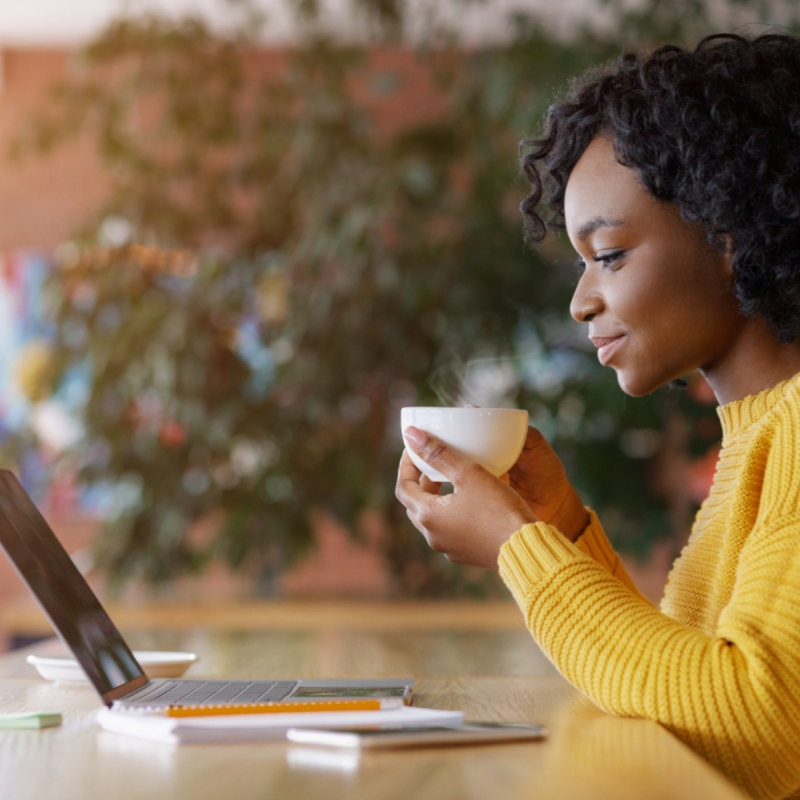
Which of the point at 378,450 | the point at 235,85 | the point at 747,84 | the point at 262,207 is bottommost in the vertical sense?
the point at 378,450

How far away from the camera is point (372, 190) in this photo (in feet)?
8.42

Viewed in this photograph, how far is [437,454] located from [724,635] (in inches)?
9.5

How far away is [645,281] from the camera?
0.90 meters

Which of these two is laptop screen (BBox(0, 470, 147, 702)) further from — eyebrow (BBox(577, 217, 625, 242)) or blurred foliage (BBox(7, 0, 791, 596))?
blurred foliage (BBox(7, 0, 791, 596))

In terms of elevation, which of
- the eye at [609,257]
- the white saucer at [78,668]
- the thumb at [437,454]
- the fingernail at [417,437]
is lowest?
the white saucer at [78,668]

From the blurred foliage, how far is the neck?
1.49 m

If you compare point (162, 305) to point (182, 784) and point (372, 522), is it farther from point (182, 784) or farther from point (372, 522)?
point (182, 784)

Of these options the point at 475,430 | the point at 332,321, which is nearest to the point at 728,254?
the point at 475,430

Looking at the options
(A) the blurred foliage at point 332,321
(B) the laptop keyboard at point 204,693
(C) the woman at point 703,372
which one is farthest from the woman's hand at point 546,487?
(A) the blurred foliage at point 332,321

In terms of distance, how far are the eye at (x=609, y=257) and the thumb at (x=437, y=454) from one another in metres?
0.21

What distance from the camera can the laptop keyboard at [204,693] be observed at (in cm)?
74

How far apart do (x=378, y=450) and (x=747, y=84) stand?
182 cm

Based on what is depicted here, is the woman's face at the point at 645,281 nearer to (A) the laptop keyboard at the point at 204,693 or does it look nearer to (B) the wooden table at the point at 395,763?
(B) the wooden table at the point at 395,763

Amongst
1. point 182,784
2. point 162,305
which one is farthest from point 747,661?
point 162,305
